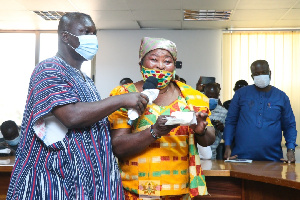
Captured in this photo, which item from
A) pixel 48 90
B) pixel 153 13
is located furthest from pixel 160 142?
pixel 153 13

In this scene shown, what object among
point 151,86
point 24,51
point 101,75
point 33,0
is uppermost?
point 33,0

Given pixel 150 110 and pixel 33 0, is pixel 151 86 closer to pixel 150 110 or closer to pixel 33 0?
pixel 150 110

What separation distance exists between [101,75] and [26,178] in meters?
6.21

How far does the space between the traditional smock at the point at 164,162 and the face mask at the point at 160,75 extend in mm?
91

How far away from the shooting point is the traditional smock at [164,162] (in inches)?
63.5

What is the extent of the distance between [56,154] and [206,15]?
5.56 metres

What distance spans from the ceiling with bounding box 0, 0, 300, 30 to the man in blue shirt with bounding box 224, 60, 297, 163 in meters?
2.59

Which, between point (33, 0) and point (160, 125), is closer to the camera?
point (160, 125)

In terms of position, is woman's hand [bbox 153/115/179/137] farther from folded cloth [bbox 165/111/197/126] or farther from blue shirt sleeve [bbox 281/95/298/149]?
blue shirt sleeve [bbox 281/95/298/149]

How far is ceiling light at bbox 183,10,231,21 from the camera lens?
6.31 metres

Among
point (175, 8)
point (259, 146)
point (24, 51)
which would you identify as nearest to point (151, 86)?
point (259, 146)

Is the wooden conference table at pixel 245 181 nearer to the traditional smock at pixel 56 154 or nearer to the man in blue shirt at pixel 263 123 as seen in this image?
the man in blue shirt at pixel 263 123

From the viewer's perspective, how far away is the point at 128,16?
6.54 m

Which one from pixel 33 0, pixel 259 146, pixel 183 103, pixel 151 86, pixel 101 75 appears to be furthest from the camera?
pixel 101 75
